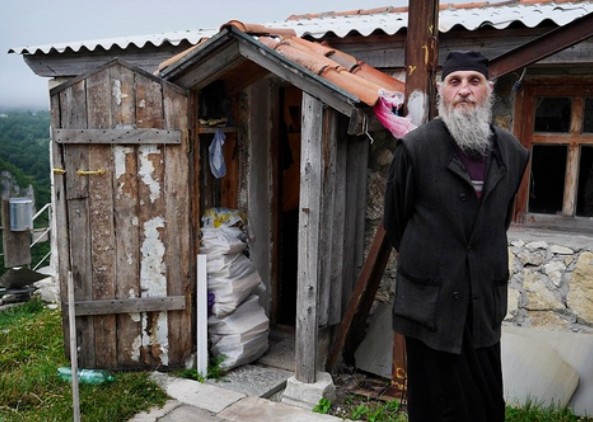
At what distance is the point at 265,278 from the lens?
5934mm

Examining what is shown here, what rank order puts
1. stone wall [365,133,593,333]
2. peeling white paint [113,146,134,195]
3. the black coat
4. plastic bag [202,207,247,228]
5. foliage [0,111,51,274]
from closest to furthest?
the black coat, stone wall [365,133,593,333], peeling white paint [113,146,134,195], plastic bag [202,207,247,228], foliage [0,111,51,274]

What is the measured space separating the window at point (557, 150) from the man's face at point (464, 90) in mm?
2181

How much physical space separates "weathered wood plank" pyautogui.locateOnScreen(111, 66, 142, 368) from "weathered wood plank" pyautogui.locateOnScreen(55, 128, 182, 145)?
7 centimetres

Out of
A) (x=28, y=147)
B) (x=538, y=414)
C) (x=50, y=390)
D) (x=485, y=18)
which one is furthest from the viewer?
(x=28, y=147)

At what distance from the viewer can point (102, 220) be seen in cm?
477

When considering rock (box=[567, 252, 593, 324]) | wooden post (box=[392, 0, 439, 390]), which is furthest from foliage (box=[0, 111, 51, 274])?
rock (box=[567, 252, 593, 324])

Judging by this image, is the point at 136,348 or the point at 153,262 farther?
the point at 136,348

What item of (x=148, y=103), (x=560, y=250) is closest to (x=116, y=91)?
(x=148, y=103)

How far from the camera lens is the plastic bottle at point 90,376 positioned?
15.4 feet

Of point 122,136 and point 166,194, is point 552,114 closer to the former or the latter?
point 166,194

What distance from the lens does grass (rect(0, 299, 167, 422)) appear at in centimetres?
418

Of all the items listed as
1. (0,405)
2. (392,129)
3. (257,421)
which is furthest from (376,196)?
(0,405)

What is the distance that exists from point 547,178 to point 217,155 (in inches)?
109

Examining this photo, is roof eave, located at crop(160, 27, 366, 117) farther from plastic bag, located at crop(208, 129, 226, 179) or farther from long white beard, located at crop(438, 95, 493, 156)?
long white beard, located at crop(438, 95, 493, 156)
